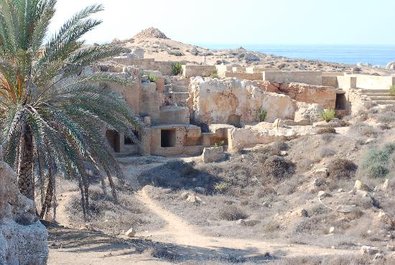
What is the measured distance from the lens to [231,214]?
1889 cm

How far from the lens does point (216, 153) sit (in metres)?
24.6

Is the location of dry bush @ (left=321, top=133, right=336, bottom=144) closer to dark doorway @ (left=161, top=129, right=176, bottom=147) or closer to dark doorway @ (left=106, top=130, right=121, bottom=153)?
dark doorway @ (left=161, top=129, right=176, bottom=147)

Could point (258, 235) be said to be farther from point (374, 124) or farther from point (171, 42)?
point (171, 42)

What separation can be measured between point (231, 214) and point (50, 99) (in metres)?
7.54

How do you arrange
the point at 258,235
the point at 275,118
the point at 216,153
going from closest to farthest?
the point at 258,235 < the point at 216,153 < the point at 275,118

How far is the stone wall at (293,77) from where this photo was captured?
30516mm

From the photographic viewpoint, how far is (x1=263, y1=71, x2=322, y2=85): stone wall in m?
30.5

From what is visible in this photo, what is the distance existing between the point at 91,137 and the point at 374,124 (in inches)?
621

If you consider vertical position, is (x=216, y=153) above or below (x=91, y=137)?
below

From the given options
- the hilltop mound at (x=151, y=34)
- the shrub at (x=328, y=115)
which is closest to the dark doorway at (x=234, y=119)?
the shrub at (x=328, y=115)

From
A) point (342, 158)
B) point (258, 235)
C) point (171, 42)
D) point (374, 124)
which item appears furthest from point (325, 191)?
point (171, 42)

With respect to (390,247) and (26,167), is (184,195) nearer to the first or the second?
(390,247)

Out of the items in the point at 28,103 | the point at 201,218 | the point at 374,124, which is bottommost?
the point at 201,218

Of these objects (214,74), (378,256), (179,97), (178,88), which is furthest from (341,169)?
(214,74)
